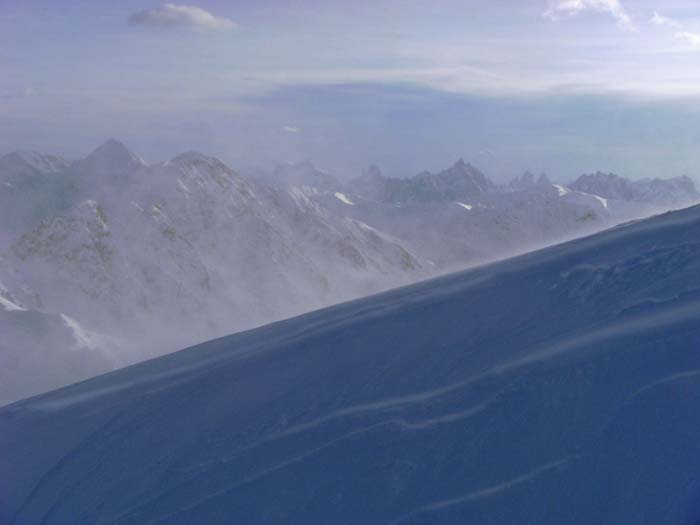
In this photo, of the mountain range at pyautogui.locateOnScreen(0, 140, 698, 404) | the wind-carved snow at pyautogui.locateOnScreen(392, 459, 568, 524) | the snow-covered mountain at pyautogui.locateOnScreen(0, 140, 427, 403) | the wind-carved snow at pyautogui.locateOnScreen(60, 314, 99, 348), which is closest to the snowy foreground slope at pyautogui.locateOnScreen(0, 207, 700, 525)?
the wind-carved snow at pyautogui.locateOnScreen(392, 459, 568, 524)

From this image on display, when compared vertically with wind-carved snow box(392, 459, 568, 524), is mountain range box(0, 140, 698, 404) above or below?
below

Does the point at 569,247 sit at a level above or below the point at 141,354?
above

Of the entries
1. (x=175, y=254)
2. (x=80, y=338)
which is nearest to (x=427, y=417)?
(x=80, y=338)

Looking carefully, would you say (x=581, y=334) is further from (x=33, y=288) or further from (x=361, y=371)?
(x=33, y=288)

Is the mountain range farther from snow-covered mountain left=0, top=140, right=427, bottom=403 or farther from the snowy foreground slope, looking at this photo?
the snowy foreground slope

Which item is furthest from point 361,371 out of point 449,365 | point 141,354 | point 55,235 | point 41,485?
point 55,235

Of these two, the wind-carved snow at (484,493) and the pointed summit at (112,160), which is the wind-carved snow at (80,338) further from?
the wind-carved snow at (484,493)
